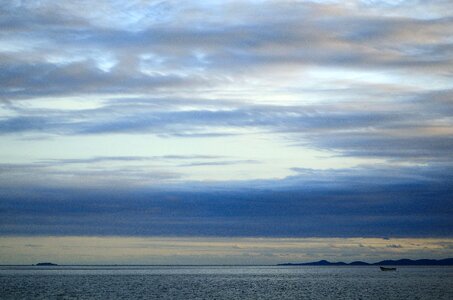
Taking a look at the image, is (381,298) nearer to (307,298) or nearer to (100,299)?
(307,298)

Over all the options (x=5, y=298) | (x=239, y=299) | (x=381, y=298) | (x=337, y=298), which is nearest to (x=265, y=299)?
(x=239, y=299)

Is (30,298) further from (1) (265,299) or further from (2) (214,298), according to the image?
(1) (265,299)

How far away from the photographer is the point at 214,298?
110 meters

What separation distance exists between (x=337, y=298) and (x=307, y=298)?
15.9ft

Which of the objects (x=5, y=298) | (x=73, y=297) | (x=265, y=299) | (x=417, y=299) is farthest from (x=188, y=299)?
(x=417, y=299)

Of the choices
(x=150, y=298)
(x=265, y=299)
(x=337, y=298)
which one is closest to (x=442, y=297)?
(x=337, y=298)

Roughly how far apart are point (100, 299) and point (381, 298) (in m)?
45.7

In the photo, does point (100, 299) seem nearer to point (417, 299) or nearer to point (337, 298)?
point (337, 298)

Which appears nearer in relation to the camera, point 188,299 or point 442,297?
point 188,299

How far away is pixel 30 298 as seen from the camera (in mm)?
108875

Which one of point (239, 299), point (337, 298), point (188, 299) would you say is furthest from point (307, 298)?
point (188, 299)

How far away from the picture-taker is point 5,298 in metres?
110

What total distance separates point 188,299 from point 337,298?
79.5ft

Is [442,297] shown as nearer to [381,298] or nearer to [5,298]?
[381,298]
